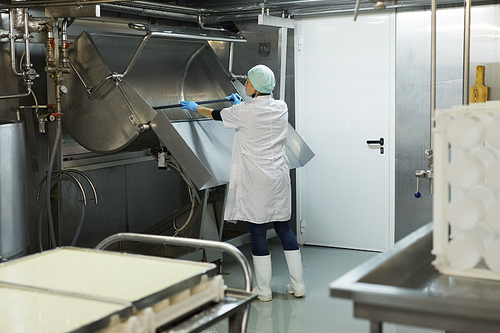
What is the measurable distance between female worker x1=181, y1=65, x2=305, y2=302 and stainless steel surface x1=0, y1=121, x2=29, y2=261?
1163 millimetres

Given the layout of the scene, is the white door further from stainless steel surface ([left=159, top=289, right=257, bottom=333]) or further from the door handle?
stainless steel surface ([left=159, top=289, right=257, bottom=333])

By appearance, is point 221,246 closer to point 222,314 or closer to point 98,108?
point 222,314

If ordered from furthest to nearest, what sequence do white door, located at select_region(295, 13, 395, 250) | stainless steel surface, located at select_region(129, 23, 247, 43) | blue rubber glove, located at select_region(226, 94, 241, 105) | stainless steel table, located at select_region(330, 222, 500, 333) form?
1. white door, located at select_region(295, 13, 395, 250)
2. blue rubber glove, located at select_region(226, 94, 241, 105)
3. stainless steel surface, located at select_region(129, 23, 247, 43)
4. stainless steel table, located at select_region(330, 222, 500, 333)

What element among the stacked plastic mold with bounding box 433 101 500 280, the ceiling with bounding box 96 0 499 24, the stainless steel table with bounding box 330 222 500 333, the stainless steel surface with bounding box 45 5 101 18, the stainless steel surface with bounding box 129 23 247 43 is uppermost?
the ceiling with bounding box 96 0 499 24

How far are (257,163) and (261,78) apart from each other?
518 millimetres

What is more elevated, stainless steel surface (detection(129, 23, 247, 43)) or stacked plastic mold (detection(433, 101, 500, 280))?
stainless steel surface (detection(129, 23, 247, 43))

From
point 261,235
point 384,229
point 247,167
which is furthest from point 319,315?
point 384,229

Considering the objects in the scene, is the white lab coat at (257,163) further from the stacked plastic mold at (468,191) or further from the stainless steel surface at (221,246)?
the stacked plastic mold at (468,191)

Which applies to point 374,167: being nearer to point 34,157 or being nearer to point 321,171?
point 321,171

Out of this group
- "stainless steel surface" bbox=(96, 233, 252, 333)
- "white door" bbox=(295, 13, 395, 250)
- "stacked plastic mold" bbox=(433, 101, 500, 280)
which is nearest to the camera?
"stacked plastic mold" bbox=(433, 101, 500, 280)

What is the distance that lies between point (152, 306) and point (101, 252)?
459 mm

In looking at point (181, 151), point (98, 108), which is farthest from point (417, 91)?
point (98, 108)

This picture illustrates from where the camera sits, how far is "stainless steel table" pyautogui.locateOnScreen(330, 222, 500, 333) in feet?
3.80

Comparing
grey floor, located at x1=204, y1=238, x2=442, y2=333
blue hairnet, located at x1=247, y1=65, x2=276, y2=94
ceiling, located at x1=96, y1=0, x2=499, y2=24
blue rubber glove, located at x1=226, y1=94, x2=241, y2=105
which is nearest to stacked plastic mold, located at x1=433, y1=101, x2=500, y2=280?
grey floor, located at x1=204, y1=238, x2=442, y2=333
